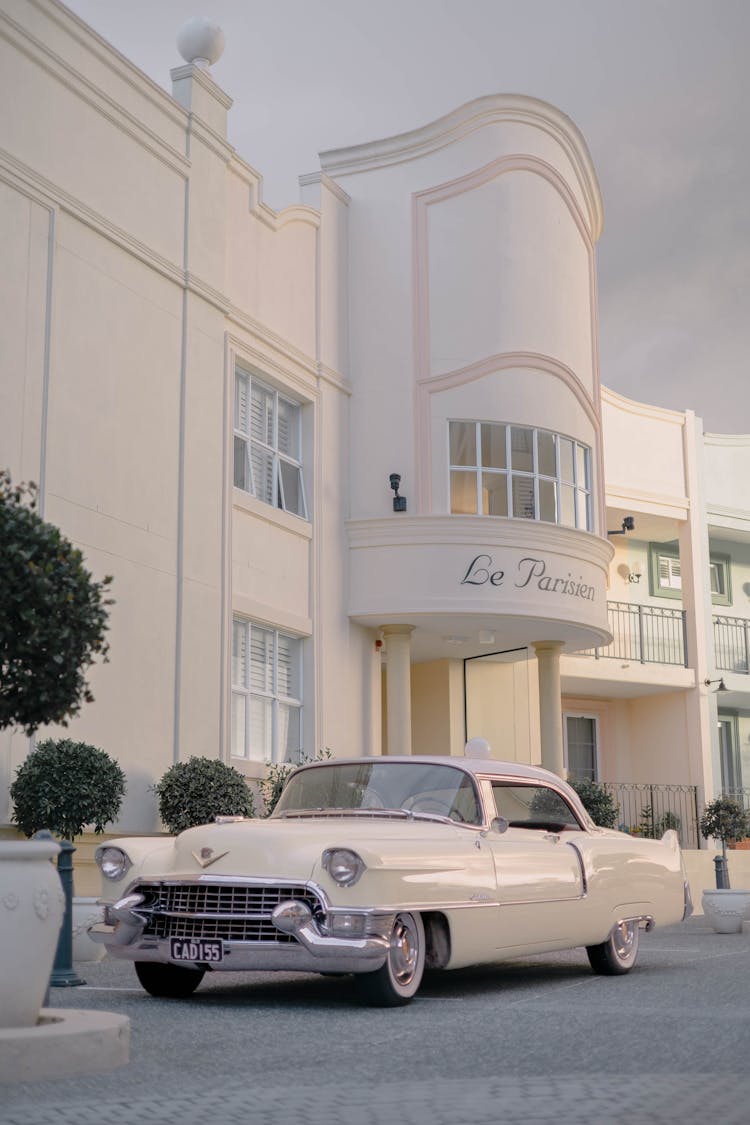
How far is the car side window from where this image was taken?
988 cm

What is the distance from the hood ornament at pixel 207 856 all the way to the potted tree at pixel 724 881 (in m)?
10.8

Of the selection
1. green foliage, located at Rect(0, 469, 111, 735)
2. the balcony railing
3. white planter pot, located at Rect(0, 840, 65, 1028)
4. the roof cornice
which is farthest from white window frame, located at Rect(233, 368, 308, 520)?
white planter pot, located at Rect(0, 840, 65, 1028)

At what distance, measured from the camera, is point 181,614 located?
54.5 ft

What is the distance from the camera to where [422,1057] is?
6.29m

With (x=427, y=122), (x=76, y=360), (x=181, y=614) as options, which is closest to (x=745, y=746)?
(x=427, y=122)

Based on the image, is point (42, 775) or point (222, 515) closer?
point (42, 775)

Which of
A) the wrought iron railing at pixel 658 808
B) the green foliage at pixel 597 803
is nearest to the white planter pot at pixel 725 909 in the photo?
the green foliage at pixel 597 803

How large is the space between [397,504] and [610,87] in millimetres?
7158

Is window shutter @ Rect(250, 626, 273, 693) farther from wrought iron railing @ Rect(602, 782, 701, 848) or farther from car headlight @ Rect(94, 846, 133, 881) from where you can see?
wrought iron railing @ Rect(602, 782, 701, 848)

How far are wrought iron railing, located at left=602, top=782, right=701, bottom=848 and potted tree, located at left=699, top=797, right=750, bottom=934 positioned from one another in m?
0.60

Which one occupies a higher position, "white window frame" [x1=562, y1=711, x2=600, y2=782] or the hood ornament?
"white window frame" [x1=562, y1=711, x2=600, y2=782]

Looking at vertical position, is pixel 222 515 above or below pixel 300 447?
below

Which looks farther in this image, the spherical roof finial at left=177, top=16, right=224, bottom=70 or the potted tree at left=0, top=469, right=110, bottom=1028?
the spherical roof finial at left=177, top=16, right=224, bottom=70

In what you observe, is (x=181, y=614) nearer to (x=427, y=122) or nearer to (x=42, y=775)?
(x=42, y=775)
